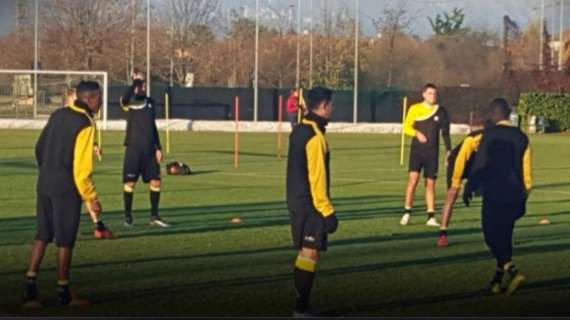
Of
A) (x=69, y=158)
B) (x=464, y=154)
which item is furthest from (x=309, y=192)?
(x=464, y=154)

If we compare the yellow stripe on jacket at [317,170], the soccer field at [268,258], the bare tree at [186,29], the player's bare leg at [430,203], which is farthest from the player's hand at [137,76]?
the bare tree at [186,29]

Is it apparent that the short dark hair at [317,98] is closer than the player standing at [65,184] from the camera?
Yes

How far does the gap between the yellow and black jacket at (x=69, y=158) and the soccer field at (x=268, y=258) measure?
1.01 metres

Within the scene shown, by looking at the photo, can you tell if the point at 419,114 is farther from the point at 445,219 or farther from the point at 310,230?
the point at 310,230

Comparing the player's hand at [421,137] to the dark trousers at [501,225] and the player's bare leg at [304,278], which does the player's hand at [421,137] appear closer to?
the dark trousers at [501,225]

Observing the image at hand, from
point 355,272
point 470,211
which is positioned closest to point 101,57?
point 470,211

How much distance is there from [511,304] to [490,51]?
61.7 metres

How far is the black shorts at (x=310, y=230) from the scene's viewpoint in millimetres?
10086

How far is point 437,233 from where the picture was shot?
54.7ft

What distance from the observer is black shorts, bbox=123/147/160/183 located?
17141mm

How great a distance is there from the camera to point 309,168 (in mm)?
10008

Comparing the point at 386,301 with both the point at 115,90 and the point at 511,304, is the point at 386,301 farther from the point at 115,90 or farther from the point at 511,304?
the point at 115,90

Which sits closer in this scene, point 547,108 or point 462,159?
point 462,159

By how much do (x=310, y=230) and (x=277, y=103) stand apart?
183ft
